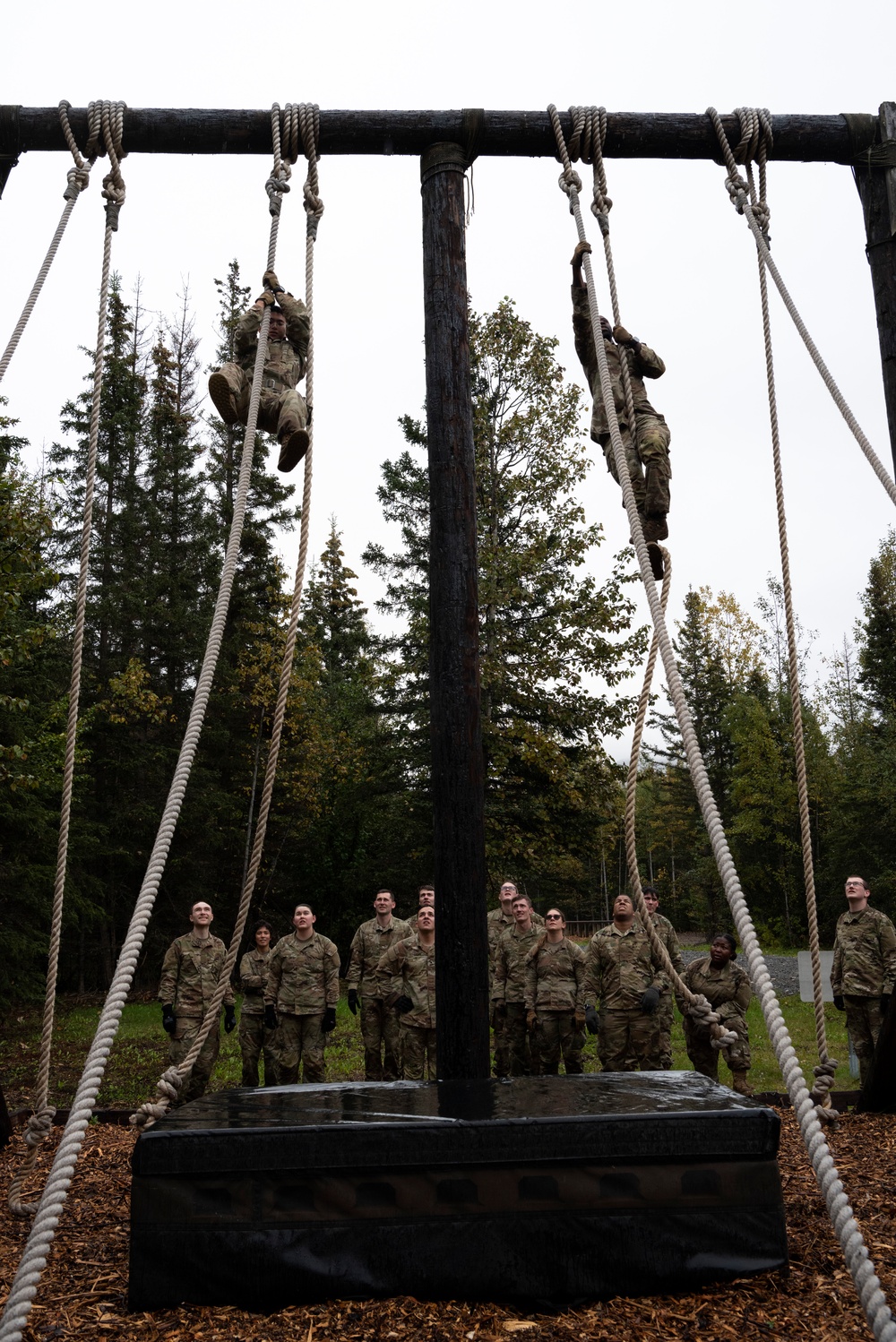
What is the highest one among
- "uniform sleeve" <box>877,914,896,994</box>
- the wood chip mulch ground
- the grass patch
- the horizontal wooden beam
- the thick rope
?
the horizontal wooden beam

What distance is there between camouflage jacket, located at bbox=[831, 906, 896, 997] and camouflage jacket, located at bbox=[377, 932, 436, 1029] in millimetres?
3008

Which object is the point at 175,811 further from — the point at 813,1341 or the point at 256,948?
the point at 256,948

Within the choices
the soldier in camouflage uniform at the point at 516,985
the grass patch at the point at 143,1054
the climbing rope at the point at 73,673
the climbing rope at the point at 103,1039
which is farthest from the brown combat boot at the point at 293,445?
the grass patch at the point at 143,1054

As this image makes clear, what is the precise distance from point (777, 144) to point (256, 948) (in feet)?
22.2

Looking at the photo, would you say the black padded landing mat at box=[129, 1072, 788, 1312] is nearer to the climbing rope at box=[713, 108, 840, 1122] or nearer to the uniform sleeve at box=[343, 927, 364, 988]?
the climbing rope at box=[713, 108, 840, 1122]

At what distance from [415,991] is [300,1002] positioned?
874 mm

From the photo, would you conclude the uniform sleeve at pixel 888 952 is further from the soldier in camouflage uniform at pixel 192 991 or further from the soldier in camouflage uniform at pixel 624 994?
the soldier in camouflage uniform at pixel 192 991

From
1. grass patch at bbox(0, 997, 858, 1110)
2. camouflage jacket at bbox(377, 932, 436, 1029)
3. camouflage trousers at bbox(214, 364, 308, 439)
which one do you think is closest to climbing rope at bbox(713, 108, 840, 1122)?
camouflage trousers at bbox(214, 364, 308, 439)

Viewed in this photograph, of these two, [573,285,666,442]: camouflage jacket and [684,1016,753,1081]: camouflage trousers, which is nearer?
[573,285,666,442]: camouflage jacket

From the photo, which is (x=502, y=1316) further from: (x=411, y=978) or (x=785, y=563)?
(x=411, y=978)

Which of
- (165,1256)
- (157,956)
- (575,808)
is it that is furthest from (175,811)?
(157,956)

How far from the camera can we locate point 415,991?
7.59 meters

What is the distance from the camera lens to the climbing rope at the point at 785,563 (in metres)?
3.69

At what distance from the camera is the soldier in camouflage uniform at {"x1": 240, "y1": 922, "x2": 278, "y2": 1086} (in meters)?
7.81
